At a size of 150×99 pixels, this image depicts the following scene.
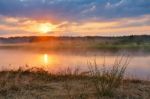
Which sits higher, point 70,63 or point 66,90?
point 66,90

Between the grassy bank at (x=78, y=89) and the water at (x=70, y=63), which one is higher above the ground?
the grassy bank at (x=78, y=89)

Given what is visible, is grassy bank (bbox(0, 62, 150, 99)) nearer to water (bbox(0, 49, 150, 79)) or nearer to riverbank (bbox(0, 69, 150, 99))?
riverbank (bbox(0, 69, 150, 99))

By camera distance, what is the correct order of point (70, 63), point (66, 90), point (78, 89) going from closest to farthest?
1. point (66, 90)
2. point (78, 89)
3. point (70, 63)

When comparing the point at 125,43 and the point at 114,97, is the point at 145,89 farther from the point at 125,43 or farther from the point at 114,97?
the point at 125,43

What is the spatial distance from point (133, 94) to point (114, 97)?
0.54 meters

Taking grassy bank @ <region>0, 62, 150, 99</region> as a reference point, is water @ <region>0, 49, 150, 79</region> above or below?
below

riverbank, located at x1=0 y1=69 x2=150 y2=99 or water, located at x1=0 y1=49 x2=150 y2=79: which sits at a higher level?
riverbank, located at x1=0 y1=69 x2=150 y2=99

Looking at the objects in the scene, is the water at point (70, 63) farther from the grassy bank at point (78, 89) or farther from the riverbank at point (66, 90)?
the grassy bank at point (78, 89)

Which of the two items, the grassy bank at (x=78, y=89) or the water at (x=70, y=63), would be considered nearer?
the grassy bank at (x=78, y=89)

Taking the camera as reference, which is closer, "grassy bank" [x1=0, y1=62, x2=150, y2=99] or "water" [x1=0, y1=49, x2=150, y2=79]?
"grassy bank" [x1=0, y1=62, x2=150, y2=99]

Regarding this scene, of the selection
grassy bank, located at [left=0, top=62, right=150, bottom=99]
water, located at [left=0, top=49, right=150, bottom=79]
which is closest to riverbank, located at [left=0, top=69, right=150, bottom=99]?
grassy bank, located at [left=0, top=62, right=150, bottom=99]

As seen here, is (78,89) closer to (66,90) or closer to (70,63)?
(66,90)

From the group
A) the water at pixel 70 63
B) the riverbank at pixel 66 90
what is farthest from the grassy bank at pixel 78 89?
the water at pixel 70 63

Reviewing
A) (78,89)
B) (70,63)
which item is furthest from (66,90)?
(70,63)
